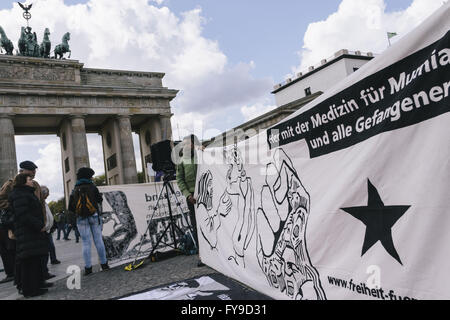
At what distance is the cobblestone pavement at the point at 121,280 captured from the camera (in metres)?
3.71

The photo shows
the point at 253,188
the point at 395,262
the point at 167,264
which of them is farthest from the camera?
the point at 167,264

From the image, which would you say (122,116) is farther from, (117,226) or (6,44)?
(117,226)

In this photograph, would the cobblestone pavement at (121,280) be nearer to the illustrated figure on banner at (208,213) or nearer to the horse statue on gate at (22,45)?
the illustrated figure on banner at (208,213)

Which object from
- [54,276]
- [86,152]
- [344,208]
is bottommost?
[54,276]

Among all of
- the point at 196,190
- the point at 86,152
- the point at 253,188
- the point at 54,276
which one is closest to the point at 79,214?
the point at 54,276

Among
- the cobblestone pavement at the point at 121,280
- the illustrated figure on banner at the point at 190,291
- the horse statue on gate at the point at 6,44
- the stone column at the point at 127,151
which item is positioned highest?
the horse statue on gate at the point at 6,44

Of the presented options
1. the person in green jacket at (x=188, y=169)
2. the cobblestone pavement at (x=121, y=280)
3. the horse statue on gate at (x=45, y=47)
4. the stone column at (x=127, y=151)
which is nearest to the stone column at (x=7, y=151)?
the horse statue on gate at (x=45, y=47)

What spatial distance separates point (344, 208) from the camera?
1.91 meters

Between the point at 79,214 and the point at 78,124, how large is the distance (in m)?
24.1

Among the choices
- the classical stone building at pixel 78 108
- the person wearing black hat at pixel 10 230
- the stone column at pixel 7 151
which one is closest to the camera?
the person wearing black hat at pixel 10 230

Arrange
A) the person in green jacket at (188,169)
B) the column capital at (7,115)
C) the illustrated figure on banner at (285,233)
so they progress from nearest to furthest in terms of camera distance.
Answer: the illustrated figure on banner at (285,233) → the person in green jacket at (188,169) → the column capital at (7,115)

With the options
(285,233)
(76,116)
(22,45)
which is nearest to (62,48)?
(22,45)

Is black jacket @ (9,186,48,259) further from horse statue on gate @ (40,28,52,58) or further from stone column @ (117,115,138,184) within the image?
horse statue on gate @ (40,28,52,58)
